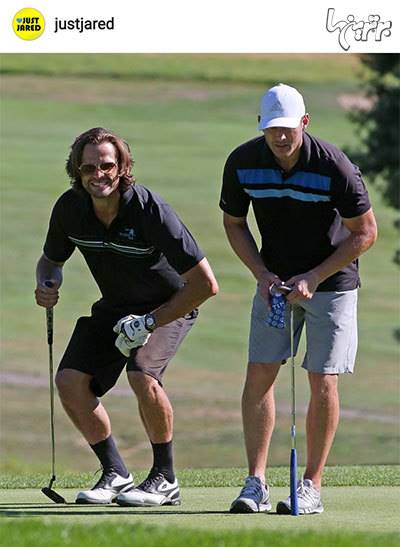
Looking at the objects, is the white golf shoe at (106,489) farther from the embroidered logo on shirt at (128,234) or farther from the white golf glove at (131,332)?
the embroidered logo on shirt at (128,234)

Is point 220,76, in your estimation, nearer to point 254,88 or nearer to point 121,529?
point 254,88

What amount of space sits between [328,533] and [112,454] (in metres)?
2.07

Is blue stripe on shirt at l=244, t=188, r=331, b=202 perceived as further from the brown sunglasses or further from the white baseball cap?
the brown sunglasses

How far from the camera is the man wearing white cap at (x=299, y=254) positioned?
7.72 metres

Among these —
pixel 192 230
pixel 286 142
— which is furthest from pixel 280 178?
pixel 192 230

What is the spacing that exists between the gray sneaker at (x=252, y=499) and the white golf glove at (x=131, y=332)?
852 millimetres

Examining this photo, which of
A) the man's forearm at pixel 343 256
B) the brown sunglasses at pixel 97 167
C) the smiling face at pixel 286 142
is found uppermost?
the smiling face at pixel 286 142

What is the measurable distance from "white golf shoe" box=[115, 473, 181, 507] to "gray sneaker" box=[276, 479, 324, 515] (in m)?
0.63

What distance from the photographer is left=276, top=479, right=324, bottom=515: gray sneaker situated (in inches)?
303
